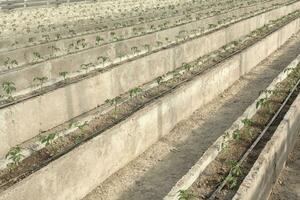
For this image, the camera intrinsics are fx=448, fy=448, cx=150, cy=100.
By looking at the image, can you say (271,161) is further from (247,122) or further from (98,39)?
(98,39)

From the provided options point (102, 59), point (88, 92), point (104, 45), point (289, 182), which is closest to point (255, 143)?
point (289, 182)

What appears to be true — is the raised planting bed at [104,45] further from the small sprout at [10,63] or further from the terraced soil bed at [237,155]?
the terraced soil bed at [237,155]

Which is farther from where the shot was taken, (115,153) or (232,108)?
(232,108)

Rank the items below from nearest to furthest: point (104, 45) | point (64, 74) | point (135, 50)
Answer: point (64, 74) < point (104, 45) < point (135, 50)

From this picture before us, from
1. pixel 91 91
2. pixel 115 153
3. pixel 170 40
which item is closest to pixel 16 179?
pixel 115 153

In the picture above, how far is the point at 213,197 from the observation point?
359 inches

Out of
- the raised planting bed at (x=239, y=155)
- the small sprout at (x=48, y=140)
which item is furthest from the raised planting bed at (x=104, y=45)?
the raised planting bed at (x=239, y=155)

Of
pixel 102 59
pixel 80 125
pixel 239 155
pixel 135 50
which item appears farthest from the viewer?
pixel 135 50

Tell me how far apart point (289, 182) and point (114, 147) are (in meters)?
4.46

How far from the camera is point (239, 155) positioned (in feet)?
36.1

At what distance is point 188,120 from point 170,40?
33.6 ft

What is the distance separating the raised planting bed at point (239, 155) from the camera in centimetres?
934

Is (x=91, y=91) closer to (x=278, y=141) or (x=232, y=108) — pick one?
(x=232, y=108)

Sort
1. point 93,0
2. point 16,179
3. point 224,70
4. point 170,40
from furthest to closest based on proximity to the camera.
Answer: point 93,0, point 170,40, point 224,70, point 16,179
